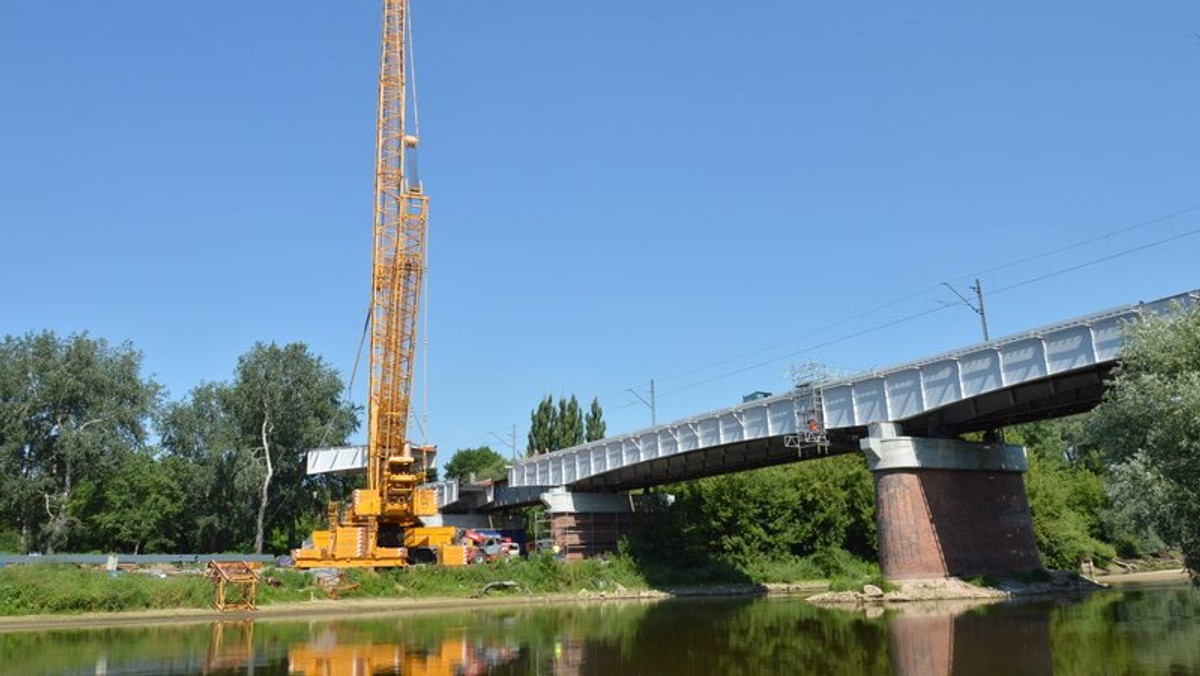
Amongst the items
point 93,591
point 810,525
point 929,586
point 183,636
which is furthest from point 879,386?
point 93,591

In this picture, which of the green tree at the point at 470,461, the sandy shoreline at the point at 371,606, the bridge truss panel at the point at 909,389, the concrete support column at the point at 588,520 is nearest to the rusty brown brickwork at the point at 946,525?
the bridge truss panel at the point at 909,389

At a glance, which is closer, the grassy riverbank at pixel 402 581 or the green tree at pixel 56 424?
the grassy riverbank at pixel 402 581

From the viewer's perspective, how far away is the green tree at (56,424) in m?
71.5

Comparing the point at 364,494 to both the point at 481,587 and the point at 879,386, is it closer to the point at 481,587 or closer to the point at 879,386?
the point at 481,587

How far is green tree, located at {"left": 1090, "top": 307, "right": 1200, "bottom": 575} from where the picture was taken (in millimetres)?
26406

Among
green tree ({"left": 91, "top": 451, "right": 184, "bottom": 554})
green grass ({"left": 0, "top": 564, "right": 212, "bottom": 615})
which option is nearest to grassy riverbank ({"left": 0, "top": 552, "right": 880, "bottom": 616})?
green grass ({"left": 0, "top": 564, "right": 212, "bottom": 615})

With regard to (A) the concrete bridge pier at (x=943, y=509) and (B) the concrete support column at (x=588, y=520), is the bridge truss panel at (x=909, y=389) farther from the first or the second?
(B) the concrete support column at (x=588, y=520)

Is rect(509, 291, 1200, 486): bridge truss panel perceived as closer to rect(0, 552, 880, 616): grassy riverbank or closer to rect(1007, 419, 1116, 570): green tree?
rect(0, 552, 880, 616): grassy riverbank

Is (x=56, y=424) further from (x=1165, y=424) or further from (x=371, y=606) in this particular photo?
(x=1165, y=424)

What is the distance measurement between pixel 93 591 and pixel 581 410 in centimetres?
7894

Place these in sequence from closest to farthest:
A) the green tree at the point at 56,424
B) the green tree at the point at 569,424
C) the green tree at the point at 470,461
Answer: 1. the green tree at the point at 56,424
2. the green tree at the point at 569,424
3. the green tree at the point at 470,461

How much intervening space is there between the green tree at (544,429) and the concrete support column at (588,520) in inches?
1772

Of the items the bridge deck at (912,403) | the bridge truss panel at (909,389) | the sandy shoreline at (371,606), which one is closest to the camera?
the bridge truss panel at (909,389)

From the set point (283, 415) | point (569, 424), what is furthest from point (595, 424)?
point (283, 415)
